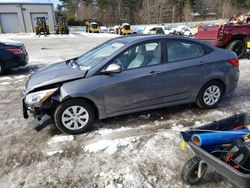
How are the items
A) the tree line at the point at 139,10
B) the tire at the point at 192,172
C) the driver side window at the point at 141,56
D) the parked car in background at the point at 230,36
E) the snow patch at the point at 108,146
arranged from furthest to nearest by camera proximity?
1. the tree line at the point at 139,10
2. the parked car in background at the point at 230,36
3. the driver side window at the point at 141,56
4. the snow patch at the point at 108,146
5. the tire at the point at 192,172

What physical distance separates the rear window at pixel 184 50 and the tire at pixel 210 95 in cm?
62

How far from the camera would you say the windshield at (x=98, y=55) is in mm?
3943

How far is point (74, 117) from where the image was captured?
12.1 ft

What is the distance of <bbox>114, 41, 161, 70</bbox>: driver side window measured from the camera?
3865mm

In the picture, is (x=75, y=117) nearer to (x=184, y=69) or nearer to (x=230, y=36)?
(x=184, y=69)

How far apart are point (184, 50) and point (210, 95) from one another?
1.06 m

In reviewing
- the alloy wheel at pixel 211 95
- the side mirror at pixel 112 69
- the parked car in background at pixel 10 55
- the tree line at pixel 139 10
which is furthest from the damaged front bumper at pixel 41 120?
the tree line at pixel 139 10

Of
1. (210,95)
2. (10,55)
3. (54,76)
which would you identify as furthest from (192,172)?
(10,55)

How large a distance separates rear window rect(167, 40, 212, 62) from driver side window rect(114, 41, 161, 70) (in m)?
0.24

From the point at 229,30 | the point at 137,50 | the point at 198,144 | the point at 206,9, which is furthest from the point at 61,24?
the point at 206,9

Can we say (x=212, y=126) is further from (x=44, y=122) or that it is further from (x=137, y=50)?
(x=44, y=122)

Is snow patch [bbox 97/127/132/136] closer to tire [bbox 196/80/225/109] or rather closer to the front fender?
the front fender

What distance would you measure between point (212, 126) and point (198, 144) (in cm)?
47

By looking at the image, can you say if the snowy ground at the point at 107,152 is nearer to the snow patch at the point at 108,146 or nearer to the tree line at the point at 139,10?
the snow patch at the point at 108,146
